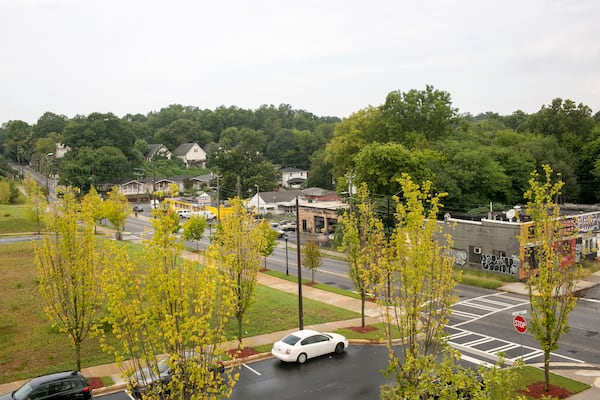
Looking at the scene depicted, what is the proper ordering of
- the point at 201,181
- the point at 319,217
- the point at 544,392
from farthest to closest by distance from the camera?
the point at 201,181 → the point at 319,217 → the point at 544,392

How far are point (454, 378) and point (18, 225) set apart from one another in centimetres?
6250

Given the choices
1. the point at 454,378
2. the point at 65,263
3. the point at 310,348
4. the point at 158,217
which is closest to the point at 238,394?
the point at 310,348

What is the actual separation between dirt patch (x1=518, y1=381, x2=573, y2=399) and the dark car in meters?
15.0

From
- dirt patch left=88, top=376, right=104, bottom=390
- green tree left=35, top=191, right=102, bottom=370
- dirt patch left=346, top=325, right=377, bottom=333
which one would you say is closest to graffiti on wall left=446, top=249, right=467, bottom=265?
dirt patch left=346, top=325, right=377, bottom=333

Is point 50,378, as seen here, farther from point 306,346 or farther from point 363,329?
→ point 363,329

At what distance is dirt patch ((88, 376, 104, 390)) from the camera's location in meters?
19.3

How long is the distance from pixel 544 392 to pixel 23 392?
57.6ft

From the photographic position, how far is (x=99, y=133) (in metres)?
114

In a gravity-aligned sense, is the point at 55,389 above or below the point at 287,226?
above

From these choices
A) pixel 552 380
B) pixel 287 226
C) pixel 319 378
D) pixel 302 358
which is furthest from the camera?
pixel 287 226

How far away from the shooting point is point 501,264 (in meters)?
40.0

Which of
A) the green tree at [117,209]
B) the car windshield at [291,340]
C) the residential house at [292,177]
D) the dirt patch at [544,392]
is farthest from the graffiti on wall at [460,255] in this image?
the residential house at [292,177]

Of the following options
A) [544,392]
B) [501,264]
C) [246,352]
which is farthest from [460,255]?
[246,352]

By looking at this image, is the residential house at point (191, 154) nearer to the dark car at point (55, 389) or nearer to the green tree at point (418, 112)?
the green tree at point (418, 112)
